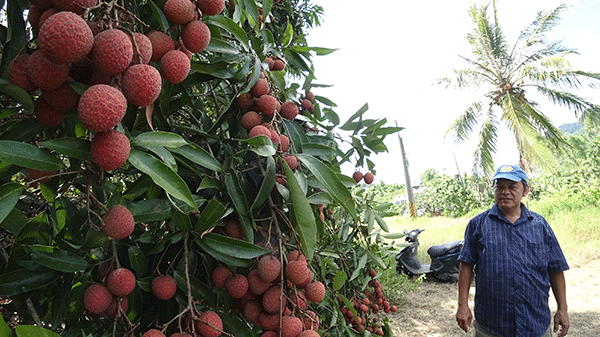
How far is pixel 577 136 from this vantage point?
24.7 m

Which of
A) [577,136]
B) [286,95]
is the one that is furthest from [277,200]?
[577,136]

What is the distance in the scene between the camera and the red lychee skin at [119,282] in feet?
1.96

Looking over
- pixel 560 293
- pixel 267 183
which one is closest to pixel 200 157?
pixel 267 183

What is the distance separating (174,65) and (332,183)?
0.31 meters

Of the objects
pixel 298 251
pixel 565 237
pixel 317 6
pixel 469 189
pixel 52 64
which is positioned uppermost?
pixel 317 6

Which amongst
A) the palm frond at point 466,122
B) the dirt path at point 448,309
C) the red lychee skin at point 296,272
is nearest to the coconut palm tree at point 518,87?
the palm frond at point 466,122

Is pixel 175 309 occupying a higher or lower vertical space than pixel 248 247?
lower

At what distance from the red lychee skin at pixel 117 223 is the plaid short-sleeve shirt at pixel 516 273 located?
1777 millimetres

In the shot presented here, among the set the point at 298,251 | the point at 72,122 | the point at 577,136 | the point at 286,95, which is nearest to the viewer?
the point at 72,122

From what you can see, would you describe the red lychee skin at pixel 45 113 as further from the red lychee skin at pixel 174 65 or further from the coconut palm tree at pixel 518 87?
the coconut palm tree at pixel 518 87

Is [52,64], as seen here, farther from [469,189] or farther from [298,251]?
[469,189]

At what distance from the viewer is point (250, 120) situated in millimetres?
794

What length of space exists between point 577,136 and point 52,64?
30340mm

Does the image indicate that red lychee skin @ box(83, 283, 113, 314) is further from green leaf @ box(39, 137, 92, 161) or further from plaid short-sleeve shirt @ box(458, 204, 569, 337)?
plaid short-sleeve shirt @ box(458, 204, 569, 337)
